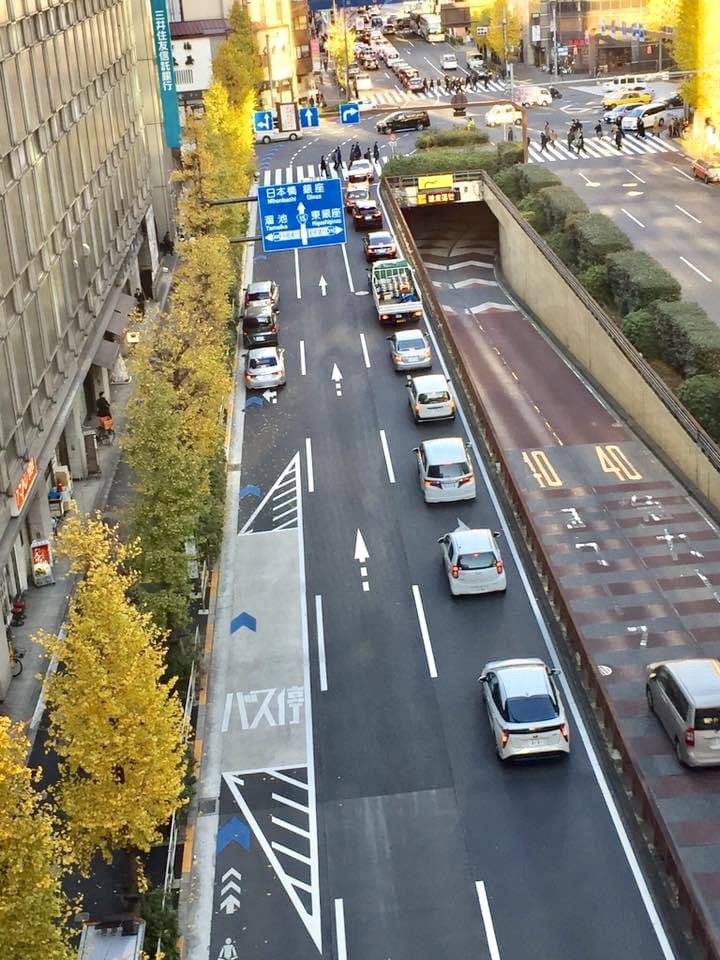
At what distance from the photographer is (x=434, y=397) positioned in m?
48.2

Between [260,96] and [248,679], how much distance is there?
102404mm

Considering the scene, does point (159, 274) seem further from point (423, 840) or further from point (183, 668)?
point (423, 840)

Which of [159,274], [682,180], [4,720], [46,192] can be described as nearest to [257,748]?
[4,720]

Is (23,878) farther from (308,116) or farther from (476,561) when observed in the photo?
(308,116)

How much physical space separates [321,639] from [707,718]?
11.4m

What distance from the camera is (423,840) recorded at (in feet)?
88.7

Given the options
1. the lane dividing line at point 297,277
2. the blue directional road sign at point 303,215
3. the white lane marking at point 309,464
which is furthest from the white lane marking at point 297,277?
the white lane marking at point 309,464

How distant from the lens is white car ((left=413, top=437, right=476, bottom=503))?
41.7 metres

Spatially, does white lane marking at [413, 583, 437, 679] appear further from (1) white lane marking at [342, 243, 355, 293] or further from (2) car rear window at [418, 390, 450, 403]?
(1) white lane marking at [342, 243, 355, 293]

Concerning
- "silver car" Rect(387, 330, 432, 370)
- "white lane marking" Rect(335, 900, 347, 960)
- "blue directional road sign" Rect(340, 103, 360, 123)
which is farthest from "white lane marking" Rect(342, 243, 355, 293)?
"white lane marking" Rect(335, 900, 347, 960)

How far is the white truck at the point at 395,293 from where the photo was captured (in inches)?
2363

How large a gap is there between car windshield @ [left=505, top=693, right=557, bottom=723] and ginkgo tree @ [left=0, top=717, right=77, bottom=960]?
40.1 ft

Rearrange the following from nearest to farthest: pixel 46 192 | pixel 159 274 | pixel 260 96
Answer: pixel 46 192 < pixel 159 274 < pixel 260 96

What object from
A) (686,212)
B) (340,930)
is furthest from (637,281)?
(340,930)
